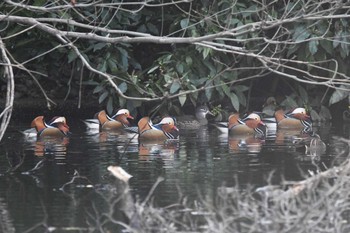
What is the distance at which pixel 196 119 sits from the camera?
1791cm

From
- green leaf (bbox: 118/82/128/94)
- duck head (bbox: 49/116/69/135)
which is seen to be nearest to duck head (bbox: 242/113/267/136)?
green leaf (bbox: 118/82/128/94)

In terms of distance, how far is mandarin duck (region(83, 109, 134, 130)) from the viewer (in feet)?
56.1

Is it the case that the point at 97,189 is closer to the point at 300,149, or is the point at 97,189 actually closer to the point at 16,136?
the point at 300,149

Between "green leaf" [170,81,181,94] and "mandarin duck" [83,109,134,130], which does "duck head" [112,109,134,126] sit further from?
"green leaf" [170,81,181,94]

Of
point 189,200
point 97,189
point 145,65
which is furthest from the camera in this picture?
point 145,65

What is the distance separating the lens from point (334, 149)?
44.9 ft

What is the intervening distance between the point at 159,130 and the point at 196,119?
2060 mm

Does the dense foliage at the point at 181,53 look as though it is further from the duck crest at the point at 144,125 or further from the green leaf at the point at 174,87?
the duck crest at the point at 144,125

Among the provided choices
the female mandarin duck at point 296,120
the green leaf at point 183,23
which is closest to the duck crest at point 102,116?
the green leaf at point 183,23

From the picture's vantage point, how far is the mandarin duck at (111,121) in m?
17.1

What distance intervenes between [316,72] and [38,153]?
5.91 meters

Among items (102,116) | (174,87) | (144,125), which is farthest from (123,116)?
(174,87)

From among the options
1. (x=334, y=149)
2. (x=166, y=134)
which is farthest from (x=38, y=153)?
(x=334, y=149)

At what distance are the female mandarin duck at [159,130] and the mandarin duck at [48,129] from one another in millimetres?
1170
